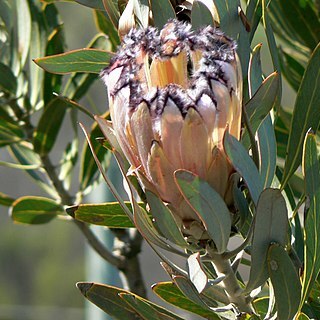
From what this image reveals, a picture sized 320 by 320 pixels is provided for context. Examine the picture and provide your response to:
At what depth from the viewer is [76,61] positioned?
0.84 m

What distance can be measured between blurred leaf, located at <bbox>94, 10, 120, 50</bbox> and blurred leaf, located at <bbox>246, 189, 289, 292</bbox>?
0.56 m

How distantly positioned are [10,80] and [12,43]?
72mm

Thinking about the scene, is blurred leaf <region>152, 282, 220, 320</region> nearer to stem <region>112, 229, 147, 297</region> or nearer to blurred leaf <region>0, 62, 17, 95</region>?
stem <region>112, 229, 147, 297</region>

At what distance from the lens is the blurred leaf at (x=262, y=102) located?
0.72 meters

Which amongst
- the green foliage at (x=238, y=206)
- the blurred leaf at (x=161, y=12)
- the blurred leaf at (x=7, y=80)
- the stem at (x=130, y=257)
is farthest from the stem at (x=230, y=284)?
the blurred leaf at (x=7, y=80)

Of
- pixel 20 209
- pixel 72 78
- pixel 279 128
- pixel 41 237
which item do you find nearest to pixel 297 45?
pixel 279 128

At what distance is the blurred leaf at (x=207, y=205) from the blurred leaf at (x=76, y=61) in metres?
0.24

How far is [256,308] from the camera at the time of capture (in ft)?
2.84

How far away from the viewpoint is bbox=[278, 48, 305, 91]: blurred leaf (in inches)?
47.3

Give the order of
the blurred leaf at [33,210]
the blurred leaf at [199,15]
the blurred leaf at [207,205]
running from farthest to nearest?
the blurred leaf at [33,210] → the blurred leaf at [199,15] → the blurred leaf at [207,205]

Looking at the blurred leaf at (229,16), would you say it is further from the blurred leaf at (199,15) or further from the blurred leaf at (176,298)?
the blurred leaf at (176,298)

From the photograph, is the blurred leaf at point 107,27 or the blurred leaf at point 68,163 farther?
the blurred leaf at point 68,163

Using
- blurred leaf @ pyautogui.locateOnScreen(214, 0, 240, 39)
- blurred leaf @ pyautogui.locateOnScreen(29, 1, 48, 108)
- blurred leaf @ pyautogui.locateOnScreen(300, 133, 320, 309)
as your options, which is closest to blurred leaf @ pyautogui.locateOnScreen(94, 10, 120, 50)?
blurred leaf @ pyautogui.locateOnScreen(29, 1, 48, 108)

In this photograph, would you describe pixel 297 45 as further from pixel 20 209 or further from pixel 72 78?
pixel 20 209
